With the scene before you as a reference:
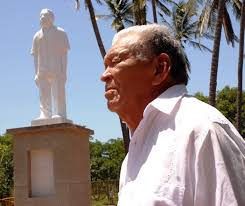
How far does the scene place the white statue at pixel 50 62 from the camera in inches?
433

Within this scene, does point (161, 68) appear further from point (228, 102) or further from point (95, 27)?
point (228, 102)

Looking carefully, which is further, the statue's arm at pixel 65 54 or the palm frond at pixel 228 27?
the palm frond at pixel 228 27

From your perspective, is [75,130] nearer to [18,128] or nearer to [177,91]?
[18,128]

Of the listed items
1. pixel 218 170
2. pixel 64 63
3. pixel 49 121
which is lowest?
pixel 218 170

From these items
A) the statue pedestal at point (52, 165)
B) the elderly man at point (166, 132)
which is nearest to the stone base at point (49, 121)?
the statue pedestal at point (52, 165)

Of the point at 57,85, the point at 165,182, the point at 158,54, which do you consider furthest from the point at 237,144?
the point at 57,85

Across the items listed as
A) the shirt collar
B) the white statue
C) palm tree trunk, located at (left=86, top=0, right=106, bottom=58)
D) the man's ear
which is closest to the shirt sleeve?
the shirt collar

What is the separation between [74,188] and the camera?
1034 centimetres

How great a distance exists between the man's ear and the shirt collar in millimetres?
57

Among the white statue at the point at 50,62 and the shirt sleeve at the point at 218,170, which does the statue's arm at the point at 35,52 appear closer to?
the white statue at the point at 50,62

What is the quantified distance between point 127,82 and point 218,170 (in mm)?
568

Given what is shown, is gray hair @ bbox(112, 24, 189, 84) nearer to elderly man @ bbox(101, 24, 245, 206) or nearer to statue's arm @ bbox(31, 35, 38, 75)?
elderly man @ bbox(101, 24, 245, 206)

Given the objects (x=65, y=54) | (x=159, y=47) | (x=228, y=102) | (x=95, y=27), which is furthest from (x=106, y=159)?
(x=159, y=47)

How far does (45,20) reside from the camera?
10984mm
